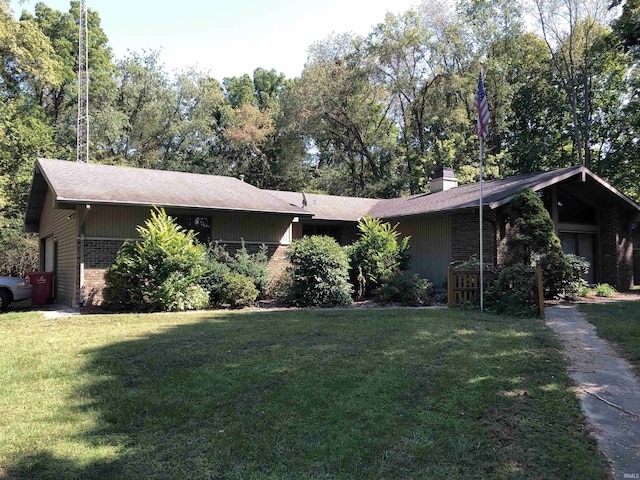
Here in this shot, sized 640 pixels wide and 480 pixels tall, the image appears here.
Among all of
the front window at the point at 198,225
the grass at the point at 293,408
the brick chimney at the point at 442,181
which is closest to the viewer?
the grass at the point at 293,408

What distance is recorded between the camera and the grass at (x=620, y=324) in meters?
6.71

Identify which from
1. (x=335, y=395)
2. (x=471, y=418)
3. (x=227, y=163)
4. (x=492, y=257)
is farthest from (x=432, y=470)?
(x=227, y=163)

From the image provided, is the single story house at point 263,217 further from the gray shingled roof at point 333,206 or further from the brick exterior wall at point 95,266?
the gray shingled roof at point 333,206

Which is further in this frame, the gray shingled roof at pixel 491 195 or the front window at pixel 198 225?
the front window at pixel 198 225

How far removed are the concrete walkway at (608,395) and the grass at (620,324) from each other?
185 millimetres

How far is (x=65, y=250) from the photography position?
14.6 metres

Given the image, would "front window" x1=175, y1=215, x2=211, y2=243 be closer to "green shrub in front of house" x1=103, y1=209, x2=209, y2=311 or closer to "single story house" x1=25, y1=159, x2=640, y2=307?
"single story house" x1=25, y1=159, x2=640, y2=307

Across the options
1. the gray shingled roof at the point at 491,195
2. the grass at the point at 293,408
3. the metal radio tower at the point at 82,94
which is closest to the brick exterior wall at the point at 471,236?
the gray shingled roof at the point at 491,195

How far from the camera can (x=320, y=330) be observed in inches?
324

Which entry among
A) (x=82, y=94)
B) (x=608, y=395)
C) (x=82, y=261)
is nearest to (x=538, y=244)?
(x=608, y=395)

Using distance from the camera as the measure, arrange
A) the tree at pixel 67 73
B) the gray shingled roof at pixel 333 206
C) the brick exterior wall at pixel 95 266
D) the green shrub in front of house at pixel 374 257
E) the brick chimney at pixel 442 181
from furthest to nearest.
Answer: the tree at pixel 67 73 → the brick chimney at pixel 442 181 → the gray shingled roof at pixel 333 206 → the green shrub in front of house at pixel 374 257 → the brick exterior wall at pixel 95 266

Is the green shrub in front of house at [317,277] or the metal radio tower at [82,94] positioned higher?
the metal radio tower at [82,94]

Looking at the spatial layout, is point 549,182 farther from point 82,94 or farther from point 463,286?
point 82,94

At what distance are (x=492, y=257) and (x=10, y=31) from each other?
21054 mm
